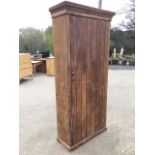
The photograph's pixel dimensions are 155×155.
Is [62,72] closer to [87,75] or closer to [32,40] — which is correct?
[87,75]

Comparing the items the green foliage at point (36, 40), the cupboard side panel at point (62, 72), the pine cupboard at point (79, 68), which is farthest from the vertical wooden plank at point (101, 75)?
the green foliage at point (36, 40)

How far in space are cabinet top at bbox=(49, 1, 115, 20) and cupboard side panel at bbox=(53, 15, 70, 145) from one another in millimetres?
59

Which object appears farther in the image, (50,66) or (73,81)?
(50,66)

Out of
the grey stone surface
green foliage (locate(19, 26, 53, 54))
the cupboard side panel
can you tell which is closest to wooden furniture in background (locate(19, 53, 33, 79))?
the grey stone surface

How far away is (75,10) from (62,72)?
687 millimetres

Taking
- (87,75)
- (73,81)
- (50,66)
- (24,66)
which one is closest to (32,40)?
(50,66)

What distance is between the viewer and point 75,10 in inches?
72.4

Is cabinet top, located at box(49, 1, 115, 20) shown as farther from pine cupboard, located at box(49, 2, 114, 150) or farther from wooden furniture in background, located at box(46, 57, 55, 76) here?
wooden furniture in background, located at box(46, 57, 55, 76)

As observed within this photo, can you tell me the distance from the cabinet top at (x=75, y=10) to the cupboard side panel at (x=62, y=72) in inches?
2.3

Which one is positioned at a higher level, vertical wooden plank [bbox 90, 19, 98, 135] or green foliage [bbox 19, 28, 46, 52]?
green foliage [bbox 19, 28, 46, 52]

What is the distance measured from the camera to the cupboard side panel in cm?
190

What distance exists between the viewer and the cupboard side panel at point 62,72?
1.90 metres
